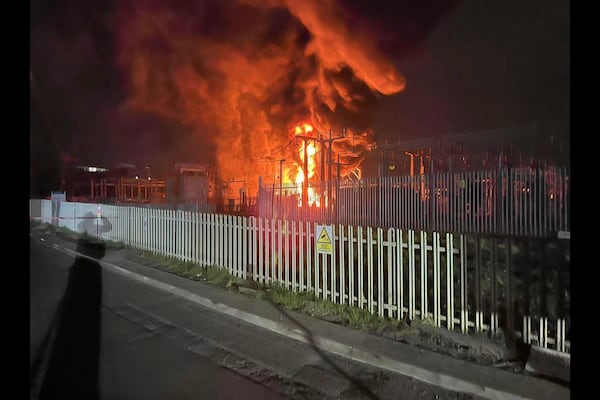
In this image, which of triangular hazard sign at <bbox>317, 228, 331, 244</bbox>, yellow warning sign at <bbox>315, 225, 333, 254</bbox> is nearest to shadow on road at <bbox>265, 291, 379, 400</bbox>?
yellow warning sign at <bbox>315, 225, 333, 254</bbox>

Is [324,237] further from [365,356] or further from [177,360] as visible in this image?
[177,360]

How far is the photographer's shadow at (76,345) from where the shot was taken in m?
3.53

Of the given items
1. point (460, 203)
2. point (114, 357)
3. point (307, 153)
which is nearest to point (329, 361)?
point (114, 357)

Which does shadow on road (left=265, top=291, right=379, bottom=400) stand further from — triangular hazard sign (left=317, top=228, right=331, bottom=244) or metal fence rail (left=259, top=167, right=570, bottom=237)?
metal fence rail (left=259, top=167, right=570, bottom=237)

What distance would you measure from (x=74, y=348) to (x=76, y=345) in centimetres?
10

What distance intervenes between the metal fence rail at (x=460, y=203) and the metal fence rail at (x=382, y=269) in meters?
3.58

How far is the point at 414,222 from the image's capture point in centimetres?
1034

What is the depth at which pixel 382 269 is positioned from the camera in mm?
5281

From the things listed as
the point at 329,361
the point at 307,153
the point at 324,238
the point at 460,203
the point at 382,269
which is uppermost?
the point at 307,153

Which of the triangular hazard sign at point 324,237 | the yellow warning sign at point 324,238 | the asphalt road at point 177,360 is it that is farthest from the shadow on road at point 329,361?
the triangular hazard sign at point 324,237

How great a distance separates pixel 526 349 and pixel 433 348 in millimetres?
955

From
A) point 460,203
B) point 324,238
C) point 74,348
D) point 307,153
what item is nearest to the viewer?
point 74,348

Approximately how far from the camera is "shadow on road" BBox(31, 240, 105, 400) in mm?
3529

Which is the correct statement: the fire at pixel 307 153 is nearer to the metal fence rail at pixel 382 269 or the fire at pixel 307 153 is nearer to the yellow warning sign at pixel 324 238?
the metal fence rail at pixel 382 269
